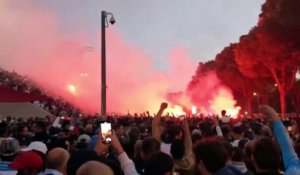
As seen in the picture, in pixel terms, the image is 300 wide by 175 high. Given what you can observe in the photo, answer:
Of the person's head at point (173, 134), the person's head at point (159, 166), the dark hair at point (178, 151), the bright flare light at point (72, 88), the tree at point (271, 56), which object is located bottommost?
the person's head at point (159, 166)

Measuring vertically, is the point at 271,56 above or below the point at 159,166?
above

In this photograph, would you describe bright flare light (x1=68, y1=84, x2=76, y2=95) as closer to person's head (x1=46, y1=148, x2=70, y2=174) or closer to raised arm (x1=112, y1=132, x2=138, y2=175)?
person's head (x1=46, y1=148, x2=70, y2=174)

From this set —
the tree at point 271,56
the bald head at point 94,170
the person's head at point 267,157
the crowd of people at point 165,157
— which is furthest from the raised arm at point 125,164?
the tree at point 271,56

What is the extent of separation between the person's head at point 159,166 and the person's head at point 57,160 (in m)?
1.24

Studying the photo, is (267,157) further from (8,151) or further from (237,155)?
(8,151)

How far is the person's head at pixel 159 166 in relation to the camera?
464 centimetres

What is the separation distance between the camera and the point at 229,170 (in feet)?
14.3

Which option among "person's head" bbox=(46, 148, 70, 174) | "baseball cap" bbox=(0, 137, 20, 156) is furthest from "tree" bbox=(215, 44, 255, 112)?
"person's head" bbox=(46, 148, 70, 174)

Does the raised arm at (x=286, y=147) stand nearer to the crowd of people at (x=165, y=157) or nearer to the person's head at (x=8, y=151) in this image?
the crowd of people at (x=165, y=157)

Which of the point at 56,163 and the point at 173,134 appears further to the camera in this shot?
the point at 173,134

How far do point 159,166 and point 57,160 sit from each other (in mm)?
1387

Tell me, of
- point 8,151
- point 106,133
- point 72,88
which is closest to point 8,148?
point 8,151

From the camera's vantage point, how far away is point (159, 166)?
464 centimetres

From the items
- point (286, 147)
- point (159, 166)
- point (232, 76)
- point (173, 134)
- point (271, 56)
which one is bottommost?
point (159, 166)
